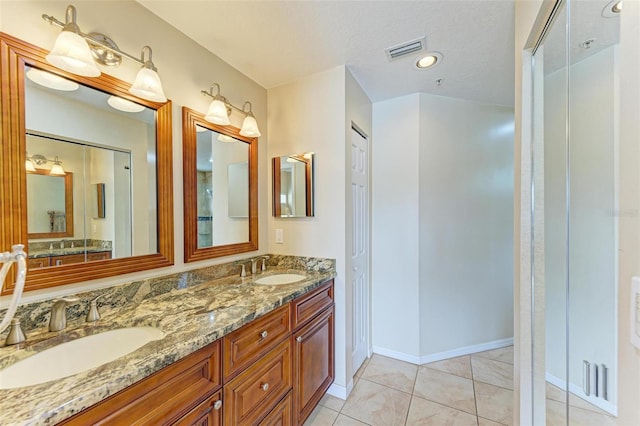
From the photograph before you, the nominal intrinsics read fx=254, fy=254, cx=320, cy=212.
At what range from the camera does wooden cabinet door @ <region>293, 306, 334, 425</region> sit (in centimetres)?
147

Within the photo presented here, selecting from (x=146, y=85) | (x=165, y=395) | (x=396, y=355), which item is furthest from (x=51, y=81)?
(x=396, y=355)

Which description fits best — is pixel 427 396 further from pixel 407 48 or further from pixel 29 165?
pixel 29 165

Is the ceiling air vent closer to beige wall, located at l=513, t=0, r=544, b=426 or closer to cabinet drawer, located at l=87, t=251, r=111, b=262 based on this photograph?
beige wall, located at l=513, t=0, r=544, b=426

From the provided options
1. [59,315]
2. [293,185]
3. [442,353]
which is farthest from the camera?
[442,353]

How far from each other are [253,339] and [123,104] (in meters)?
1.29

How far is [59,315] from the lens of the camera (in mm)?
957

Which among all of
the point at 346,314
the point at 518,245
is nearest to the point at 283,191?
the point at 346,314

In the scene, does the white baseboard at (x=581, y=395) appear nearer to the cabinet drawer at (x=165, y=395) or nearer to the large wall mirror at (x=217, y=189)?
the cabinet drawer at (x=165, y=395)

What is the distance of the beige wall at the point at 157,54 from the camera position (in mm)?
965

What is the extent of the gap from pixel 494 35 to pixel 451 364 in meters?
2.57

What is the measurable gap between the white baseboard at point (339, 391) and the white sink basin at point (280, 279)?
0.86 meters

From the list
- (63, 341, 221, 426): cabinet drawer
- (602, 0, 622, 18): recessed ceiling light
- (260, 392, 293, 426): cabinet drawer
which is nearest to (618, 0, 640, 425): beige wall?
(602, 0, 622, 18): recessed ceiling light

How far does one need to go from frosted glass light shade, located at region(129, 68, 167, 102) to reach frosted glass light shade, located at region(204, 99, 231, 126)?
34 cm

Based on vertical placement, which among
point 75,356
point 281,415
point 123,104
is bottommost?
point 281,415
